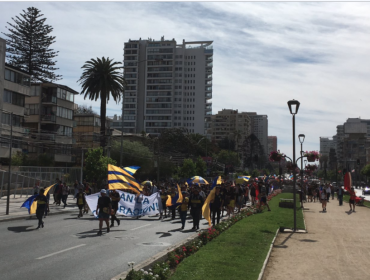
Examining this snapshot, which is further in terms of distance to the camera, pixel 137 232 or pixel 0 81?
pixel 0 81

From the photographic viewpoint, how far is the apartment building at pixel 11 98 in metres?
49.0

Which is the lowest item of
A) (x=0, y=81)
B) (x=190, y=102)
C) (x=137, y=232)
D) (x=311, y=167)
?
(x=137, y=232)

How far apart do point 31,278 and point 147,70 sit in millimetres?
156607

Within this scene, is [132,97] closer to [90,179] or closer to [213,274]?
[90,179]

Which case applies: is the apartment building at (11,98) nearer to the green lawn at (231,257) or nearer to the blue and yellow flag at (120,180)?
the blue and yellow flag at (120,180)

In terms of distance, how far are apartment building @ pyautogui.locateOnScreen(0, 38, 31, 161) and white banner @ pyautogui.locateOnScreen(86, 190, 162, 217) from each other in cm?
2938

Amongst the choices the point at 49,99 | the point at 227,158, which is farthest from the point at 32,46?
the point at 227,158

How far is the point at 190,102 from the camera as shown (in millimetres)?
161125

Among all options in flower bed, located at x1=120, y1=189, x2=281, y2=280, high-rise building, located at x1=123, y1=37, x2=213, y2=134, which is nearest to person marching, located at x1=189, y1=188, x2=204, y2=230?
flower bed, located at x1=120, y1=189, x2=281, y2=280

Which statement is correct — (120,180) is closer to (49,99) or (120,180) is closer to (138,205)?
(138,205)

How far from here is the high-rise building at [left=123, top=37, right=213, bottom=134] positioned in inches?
6329

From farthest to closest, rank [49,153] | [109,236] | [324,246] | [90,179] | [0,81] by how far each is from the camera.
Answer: [49,153], [0,81], [90,179], [109,236], [324,246]

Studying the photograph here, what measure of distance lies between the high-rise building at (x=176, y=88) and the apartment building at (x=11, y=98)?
106 m

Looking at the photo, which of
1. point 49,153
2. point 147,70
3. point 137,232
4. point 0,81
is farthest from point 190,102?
point 137,232
